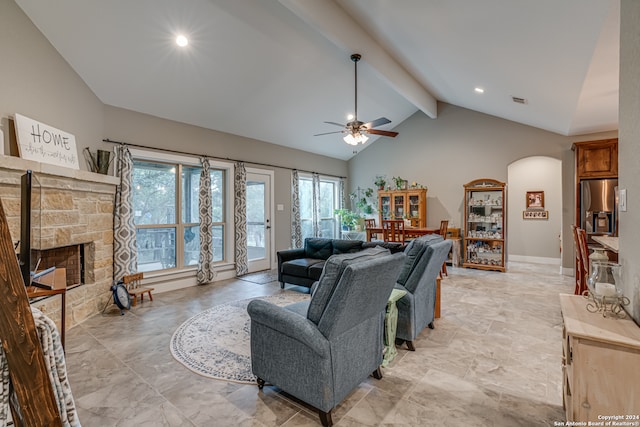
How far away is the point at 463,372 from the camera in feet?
8.18

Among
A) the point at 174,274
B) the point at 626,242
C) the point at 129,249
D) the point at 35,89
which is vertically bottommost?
the point at 174,274

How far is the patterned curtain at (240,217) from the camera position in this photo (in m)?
5.89

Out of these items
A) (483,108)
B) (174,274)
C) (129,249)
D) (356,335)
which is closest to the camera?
(356,335)

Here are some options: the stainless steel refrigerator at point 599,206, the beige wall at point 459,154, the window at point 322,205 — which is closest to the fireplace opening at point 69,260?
the window at point 322,205

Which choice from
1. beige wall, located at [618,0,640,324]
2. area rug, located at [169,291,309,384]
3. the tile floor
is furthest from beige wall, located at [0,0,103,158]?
beige wall, located at [618,0,640,324]

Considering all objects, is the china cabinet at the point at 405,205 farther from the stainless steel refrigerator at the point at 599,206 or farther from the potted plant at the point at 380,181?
the stainless steel refrigerator at the point at 599,206

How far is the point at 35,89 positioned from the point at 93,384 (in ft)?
10.0

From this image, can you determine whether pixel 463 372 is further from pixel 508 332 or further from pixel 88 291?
pixel 88 291

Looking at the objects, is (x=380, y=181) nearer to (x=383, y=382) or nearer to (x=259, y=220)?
(x=259, y=220)

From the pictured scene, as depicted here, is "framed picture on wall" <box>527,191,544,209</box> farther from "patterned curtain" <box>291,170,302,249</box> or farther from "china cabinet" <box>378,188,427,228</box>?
"patterned curtain" <box>291,170,302,249</box>

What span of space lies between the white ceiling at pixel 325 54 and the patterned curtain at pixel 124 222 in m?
0.86

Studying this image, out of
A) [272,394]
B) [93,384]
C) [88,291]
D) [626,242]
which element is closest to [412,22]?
[626,242]

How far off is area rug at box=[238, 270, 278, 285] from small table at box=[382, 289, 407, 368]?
3.19 m

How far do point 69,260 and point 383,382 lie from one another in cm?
392
